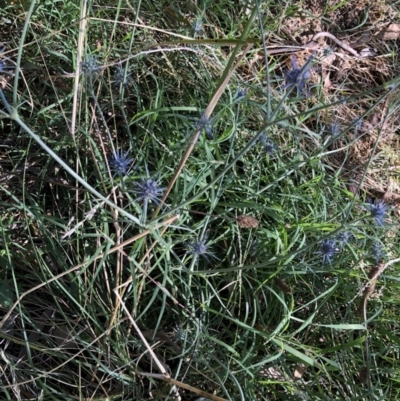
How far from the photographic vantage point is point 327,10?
147 centimetres

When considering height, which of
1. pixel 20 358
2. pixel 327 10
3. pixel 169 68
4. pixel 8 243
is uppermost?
pixel 327 10

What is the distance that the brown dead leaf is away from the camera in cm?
151

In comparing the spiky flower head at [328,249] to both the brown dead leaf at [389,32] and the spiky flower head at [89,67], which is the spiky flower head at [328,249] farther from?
→ the brown dead leaf at [389,32]

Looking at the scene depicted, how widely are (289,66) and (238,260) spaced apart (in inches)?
22.7

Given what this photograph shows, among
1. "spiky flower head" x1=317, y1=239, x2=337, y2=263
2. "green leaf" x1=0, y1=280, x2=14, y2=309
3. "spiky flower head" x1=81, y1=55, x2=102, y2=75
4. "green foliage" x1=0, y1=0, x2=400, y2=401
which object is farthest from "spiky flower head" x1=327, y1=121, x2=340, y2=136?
"green leaf" x1=0, y1=280, x2=14, y2=309

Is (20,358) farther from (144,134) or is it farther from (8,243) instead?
(144,134)

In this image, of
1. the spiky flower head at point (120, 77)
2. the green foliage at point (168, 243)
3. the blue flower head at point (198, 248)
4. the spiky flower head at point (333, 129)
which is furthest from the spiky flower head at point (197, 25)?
the blue flower head at point (198, 248)

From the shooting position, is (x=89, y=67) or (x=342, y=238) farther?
(x=342, y=238)

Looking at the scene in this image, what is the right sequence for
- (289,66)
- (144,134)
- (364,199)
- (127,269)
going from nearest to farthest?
(127,269), (144,134), (364,199), (289,66)

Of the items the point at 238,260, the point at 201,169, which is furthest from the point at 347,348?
the point at 201,169

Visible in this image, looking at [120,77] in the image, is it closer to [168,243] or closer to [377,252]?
[168,243]

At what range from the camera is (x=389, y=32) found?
1513 millimetres

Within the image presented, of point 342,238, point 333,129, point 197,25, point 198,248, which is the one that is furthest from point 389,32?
point 198,248

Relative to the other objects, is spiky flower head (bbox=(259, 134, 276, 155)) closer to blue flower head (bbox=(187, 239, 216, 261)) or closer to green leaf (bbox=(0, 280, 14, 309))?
blue flower head (bbox=(187, 239, 216, 261))
